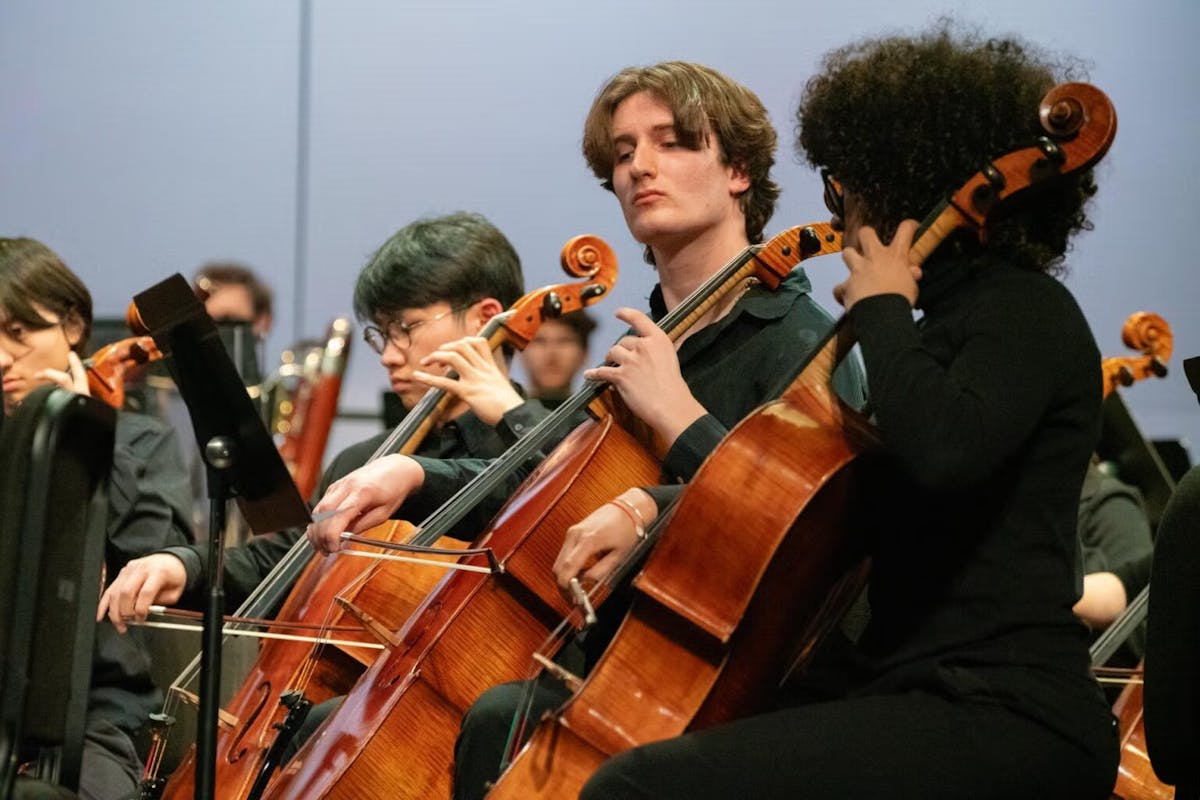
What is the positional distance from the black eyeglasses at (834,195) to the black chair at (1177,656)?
539 millimetres

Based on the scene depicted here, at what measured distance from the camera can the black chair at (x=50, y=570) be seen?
4.32 ft

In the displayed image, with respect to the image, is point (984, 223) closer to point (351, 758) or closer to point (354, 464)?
point (351, 758)

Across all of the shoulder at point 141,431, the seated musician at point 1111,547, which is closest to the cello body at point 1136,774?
the seated musician at point 1111,547

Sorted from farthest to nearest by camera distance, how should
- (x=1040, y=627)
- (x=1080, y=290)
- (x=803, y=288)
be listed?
(x=1080, y=290) < (x=803, y=288) < (x=1040, y=627)

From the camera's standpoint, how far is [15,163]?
4926 millimetres

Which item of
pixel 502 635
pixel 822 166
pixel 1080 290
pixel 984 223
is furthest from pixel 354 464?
pixel 1080 290

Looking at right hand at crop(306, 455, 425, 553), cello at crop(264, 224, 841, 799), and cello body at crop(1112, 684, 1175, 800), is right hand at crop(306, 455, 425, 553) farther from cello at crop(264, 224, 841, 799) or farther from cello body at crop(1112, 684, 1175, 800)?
cello body at crop(1112, 684, 1175, 800)

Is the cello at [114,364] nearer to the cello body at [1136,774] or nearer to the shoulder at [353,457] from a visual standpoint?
the shoulder at [353,457]

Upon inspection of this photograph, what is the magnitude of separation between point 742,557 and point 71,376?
1773 mm

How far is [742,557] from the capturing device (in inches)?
56.8

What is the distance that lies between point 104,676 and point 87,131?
3029mm

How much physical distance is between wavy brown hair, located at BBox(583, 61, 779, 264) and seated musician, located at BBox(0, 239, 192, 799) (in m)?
1.04

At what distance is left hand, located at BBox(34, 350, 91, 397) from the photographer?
2.70 m

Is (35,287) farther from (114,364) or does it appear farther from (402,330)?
(402,330)
